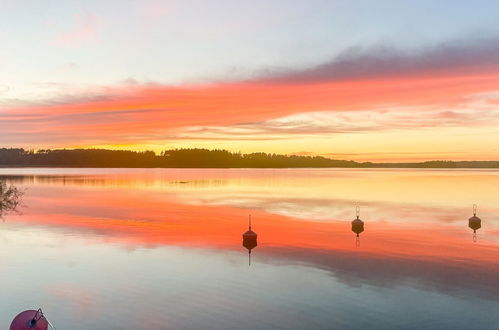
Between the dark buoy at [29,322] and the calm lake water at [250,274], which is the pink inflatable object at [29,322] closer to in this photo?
the dark buoy at [29,322]

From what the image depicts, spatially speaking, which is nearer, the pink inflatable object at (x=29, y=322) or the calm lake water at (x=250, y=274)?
the pink inflatable object at (x=29, y=322)

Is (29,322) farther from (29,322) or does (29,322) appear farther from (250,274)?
(250,274)

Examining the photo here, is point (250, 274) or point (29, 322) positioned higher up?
point (29, 322)

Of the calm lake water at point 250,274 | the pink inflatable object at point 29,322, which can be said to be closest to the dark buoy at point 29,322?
the pink inflatable object at point 29,322

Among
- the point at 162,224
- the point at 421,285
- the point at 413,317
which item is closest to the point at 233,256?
the point at 421,285

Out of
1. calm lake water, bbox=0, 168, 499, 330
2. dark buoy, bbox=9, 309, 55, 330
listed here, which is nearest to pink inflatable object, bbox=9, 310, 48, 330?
dark buoy, bbox=9, 309, 55, 330

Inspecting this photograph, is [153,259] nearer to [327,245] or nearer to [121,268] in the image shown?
[121,268]

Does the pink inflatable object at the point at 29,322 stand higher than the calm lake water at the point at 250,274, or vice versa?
the pink inflatable object at the point at 29,322

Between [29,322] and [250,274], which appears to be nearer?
[29,322]

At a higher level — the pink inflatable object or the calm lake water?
the pink inflatable object

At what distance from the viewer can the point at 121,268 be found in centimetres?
3875

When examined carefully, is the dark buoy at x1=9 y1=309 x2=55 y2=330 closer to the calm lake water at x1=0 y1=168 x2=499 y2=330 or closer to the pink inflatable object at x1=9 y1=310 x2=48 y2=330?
the pink inflatable object at x1=9 y1=310 x2=48 y2=330

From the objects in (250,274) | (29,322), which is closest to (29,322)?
(29,322)

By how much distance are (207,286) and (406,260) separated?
65.3 feet
